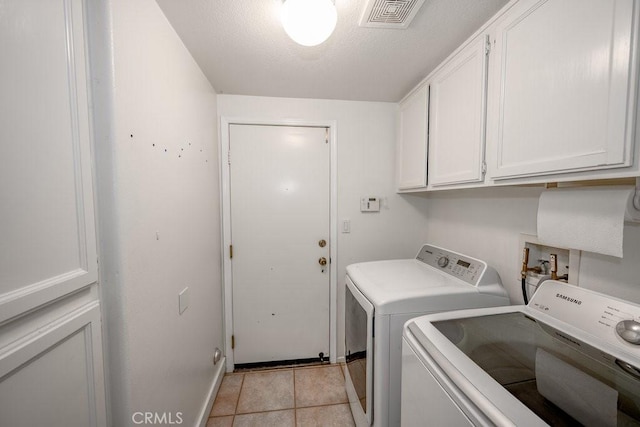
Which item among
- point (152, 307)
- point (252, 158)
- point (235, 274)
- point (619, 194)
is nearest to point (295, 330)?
point (235, 274)

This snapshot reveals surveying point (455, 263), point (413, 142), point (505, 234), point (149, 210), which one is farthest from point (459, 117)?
point (149, 210)

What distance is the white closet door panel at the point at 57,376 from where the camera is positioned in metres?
0.51

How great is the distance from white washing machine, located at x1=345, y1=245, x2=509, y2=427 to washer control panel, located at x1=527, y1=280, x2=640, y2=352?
223 millimetres

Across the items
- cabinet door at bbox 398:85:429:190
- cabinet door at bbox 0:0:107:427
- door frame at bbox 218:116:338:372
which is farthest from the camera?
door frame at bbox 218:116:338:372

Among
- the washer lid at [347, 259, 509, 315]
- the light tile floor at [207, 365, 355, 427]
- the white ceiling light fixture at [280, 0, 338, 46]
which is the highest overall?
the white ceiling light fixture at [280, 0, 338, 46]

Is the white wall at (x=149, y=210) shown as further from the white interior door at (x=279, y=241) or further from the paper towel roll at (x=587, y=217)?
the paper towel roll at (x=587, y=217)

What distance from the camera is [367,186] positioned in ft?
6.70

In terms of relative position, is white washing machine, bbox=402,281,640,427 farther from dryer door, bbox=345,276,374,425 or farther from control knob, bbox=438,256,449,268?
control knob, bbox=438,256,449,268

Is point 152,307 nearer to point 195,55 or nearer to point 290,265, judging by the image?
point 290,265

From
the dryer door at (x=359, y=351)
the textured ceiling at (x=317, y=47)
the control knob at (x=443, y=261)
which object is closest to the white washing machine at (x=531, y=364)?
the dryer door at (x=359, y=351)

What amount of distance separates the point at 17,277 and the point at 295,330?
1.80 m

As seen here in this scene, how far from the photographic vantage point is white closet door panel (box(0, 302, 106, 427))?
0.51 meters

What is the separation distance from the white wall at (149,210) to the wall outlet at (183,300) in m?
0.03

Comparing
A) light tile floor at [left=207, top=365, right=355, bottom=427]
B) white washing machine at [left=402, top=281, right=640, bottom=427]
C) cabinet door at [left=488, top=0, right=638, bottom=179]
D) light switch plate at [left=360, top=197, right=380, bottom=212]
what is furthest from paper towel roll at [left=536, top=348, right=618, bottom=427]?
light switch plate at [left=360, top=197, right=380, bottom=212]
